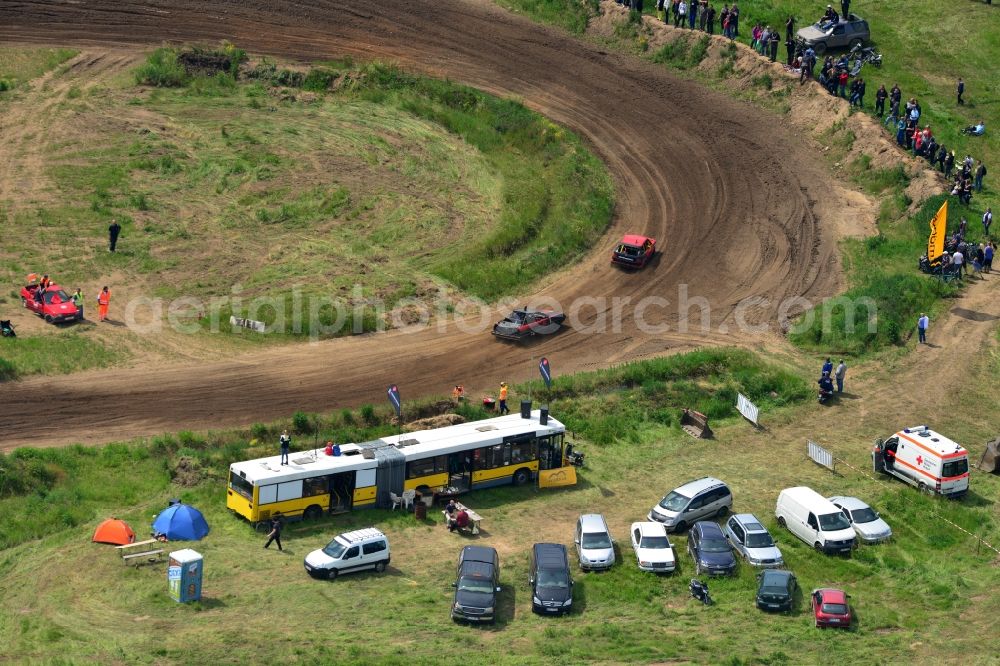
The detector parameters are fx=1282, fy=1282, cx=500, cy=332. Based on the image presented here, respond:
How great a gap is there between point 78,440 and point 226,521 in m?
9.54

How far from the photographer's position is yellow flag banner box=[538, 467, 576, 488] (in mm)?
51969

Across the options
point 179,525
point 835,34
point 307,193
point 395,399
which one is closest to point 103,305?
point 307,193

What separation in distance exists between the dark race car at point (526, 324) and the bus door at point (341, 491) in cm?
1645

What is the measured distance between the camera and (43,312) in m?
62.1

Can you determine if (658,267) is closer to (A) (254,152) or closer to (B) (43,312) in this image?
(A) (254,152)

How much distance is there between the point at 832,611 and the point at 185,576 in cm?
2075

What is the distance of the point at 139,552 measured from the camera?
4444cm

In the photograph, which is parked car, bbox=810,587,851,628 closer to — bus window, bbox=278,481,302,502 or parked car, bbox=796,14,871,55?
bus window, bbox=278,481,302,502

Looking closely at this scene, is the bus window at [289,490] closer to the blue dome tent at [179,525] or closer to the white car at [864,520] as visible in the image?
the blue dome tent at [179,525]

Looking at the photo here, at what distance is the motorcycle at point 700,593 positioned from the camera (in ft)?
141

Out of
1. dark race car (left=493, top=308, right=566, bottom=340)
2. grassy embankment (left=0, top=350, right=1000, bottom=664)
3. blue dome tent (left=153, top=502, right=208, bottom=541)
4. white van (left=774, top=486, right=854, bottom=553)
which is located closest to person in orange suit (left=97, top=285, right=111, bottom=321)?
grassy embankment (left=0, top=350, right=1000, bottom=664)

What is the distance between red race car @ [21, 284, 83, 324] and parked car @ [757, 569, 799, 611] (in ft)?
119

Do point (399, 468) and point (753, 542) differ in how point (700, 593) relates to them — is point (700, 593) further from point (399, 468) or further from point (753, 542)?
point (399, 468)

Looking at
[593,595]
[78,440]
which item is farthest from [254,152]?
[593,595]
